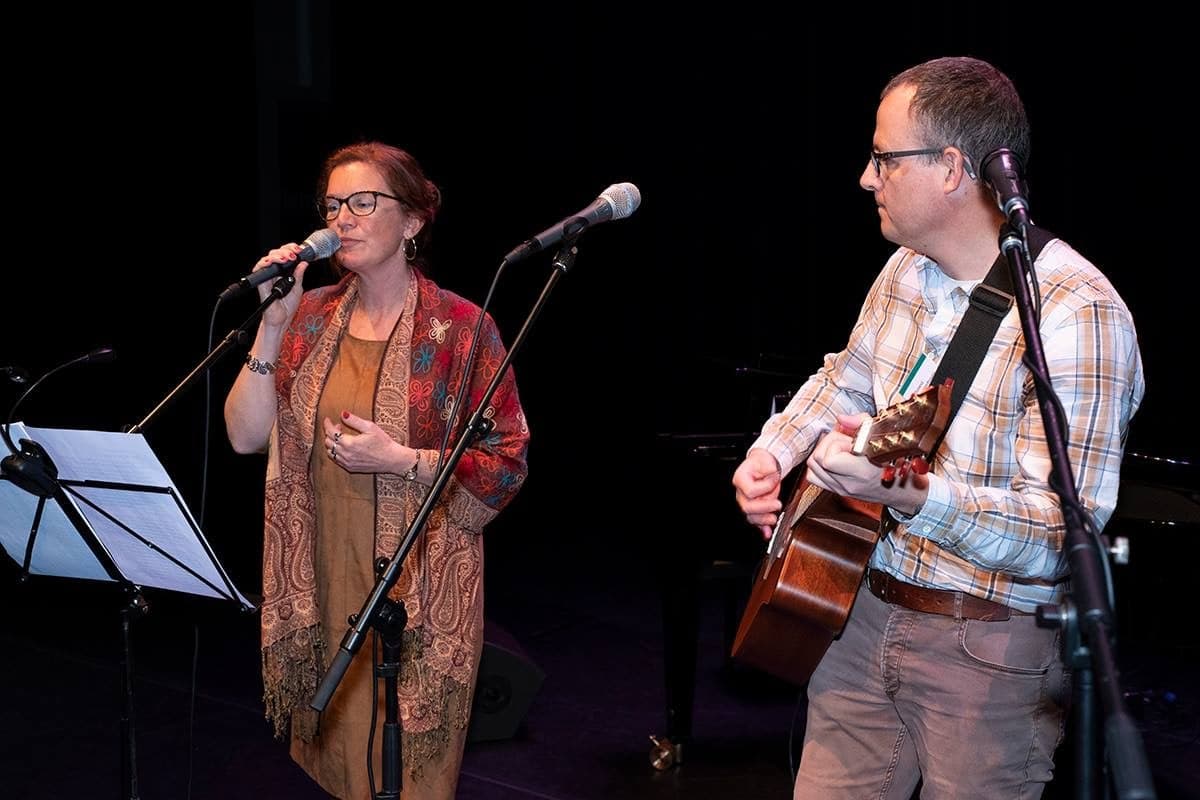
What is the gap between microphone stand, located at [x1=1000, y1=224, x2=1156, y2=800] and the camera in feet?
3.78

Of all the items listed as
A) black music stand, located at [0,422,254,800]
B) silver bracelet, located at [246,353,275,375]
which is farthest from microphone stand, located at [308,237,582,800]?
silver bracelet, located at [246,353,275,375]

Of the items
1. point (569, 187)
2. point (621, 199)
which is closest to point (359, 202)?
point (621, 199)

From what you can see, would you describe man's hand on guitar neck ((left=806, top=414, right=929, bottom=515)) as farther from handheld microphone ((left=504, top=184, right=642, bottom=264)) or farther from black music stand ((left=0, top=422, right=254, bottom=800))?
black music stand ((left=0, top=422, right=254, bottom=800))

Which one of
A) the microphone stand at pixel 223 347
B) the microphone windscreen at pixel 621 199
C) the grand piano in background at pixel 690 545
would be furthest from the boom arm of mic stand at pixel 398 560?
the grand piano in background at pixel 690 545

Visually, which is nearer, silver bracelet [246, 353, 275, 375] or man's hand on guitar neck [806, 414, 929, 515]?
man's hand on guitar neck [806, 414, 929, 515]

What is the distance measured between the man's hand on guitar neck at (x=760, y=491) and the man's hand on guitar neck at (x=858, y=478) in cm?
38

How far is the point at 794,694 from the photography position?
4.98 m

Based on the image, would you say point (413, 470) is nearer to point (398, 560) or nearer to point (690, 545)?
point (398, 560)

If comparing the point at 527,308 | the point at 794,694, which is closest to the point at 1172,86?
the point at 794,694

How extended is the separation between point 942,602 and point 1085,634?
0.78 meters

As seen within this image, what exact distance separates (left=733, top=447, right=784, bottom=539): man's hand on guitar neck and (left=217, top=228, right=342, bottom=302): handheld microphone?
964 millimetres

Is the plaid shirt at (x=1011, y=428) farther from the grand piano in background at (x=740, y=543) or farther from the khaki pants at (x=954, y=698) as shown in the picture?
the grand piano in background at (x=740, y=543)

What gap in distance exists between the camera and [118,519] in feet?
7.89

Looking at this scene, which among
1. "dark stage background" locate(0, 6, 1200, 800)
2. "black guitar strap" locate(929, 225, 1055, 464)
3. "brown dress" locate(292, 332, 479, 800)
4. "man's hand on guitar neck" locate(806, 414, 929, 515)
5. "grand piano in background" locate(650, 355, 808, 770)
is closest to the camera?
"man's hand on guitar neck" locate(806, 414, 929, 515)
